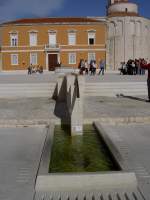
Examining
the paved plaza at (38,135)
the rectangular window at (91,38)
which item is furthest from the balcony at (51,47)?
the paved plaza at (38,135)

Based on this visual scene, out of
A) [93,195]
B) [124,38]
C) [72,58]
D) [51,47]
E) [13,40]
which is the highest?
[124,38]

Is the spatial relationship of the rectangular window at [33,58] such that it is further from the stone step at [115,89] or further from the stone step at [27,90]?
the stone step at [115,89]

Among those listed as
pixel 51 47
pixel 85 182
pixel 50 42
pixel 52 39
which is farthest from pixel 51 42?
pixel 85 182

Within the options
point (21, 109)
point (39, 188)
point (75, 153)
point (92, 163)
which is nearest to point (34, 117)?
point (21, 109)

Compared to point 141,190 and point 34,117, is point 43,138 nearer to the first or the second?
point 34,117

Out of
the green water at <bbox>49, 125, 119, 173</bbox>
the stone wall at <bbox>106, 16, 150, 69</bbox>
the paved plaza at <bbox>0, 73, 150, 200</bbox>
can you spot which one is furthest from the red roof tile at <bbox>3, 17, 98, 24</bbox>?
the green water at <bbox>49, 125, 119, 173</bbox>

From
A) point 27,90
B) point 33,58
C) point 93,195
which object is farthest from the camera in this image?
point 33,58

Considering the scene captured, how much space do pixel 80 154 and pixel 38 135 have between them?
68.2 inches

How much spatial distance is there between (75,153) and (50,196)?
2.24m

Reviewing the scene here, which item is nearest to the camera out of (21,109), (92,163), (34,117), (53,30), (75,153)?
(92,163)

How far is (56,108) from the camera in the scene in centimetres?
1172

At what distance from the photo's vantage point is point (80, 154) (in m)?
6.65

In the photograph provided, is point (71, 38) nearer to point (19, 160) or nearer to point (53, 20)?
point (53, 20)

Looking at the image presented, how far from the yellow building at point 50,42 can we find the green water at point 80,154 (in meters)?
48.7
